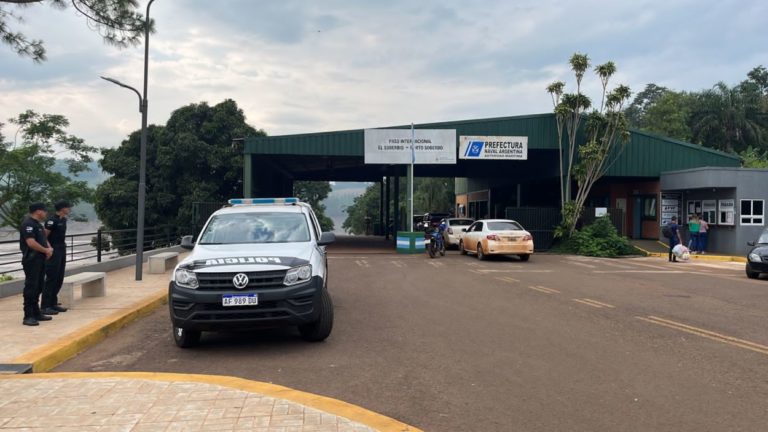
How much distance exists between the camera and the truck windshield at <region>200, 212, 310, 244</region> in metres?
8.23

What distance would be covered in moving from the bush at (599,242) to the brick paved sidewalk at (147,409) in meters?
22.5

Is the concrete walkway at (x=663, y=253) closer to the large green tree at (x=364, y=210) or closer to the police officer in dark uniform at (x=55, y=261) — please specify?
the police officer in dark uniform at (x=55, y=261)

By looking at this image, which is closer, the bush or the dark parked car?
the dark parked car

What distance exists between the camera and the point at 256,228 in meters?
8.45

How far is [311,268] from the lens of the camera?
7098 millimetres

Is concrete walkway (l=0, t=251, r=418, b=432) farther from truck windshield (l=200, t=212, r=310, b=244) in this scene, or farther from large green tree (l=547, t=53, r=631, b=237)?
large green tree (l=547, t=53, r=631, b=237)

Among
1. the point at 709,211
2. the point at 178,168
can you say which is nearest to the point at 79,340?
the point at 709,211

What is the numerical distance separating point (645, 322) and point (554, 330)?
1.73m

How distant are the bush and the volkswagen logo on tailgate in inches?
833

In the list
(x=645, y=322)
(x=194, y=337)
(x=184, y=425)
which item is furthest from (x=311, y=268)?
(x=645, y=322)

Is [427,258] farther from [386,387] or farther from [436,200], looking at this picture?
[436,200]

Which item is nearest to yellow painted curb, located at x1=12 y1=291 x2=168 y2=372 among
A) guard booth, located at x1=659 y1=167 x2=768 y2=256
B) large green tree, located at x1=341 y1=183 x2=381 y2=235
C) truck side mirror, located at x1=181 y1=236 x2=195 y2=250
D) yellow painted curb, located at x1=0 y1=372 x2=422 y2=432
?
yellow painted curb, located at x1=0 y1=372 x2=422 y2=432

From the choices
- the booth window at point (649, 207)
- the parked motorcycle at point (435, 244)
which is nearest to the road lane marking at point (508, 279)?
the parked motorcycle at point (435, 244)

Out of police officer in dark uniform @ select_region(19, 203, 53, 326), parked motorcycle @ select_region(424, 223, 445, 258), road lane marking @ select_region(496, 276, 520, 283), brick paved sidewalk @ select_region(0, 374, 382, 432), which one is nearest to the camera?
brick paved sidewalk @ select_region(0, 374, 382, 432)
